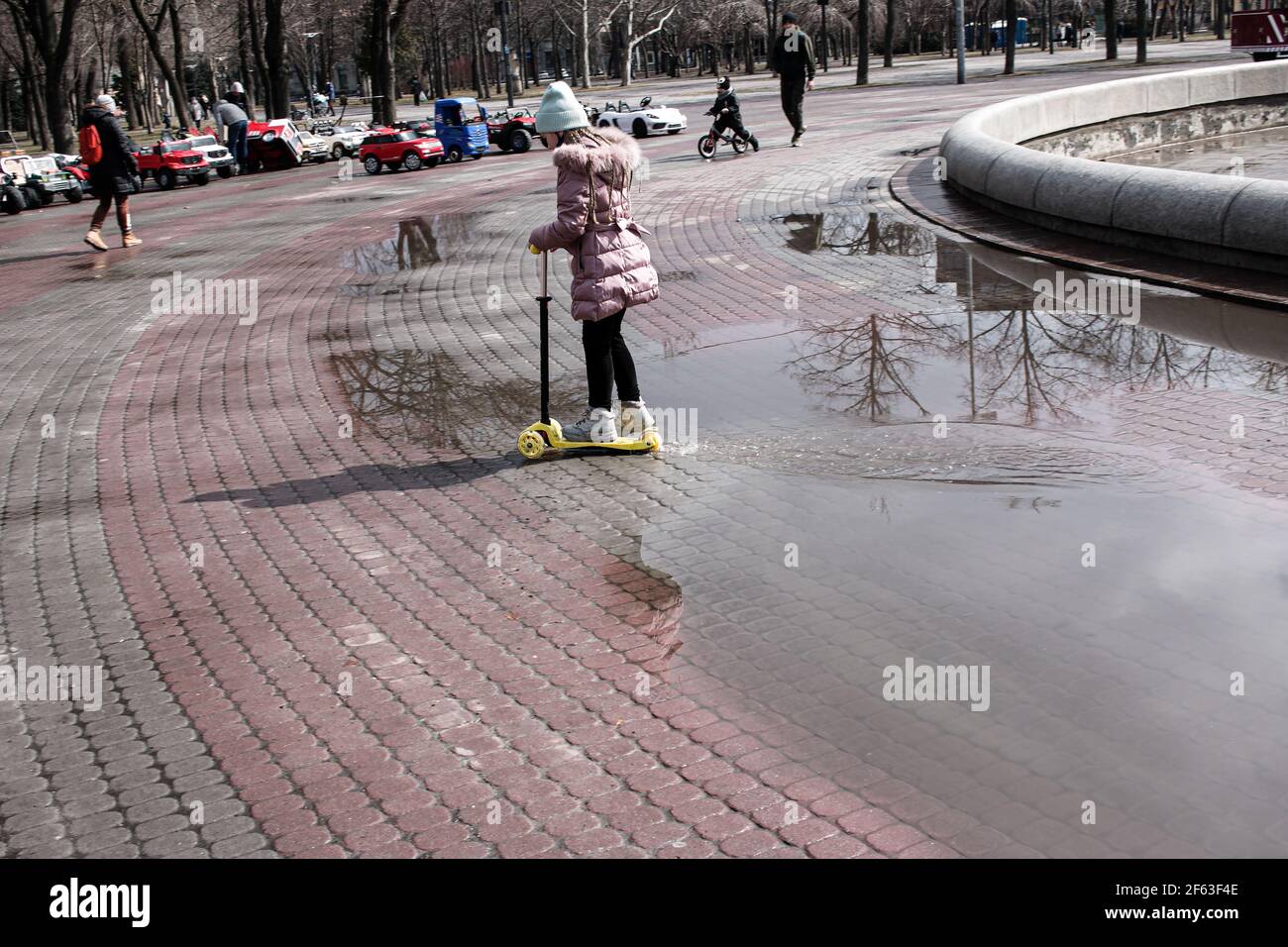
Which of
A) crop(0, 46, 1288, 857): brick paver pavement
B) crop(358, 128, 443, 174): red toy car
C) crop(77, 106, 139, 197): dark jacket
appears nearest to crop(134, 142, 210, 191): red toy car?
crop(358, 128, 443, 174): red toy car

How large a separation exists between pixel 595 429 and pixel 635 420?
0.75 feet

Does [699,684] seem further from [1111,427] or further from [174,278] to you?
[174,278]

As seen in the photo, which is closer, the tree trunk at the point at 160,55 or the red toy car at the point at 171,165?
the red toy car at the point at 171,165

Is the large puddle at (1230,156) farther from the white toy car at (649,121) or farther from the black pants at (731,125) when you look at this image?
the white toy car at (649,121)

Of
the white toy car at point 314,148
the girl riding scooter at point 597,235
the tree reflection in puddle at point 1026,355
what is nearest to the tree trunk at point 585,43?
the white toy car at point 314,148

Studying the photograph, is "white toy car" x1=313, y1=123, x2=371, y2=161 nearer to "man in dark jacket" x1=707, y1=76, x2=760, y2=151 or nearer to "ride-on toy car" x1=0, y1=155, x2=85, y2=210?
A: "ride-on toy car" x1=0, y1=155, x2=85, y2=210

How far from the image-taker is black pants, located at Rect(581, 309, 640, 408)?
7332 millimetres

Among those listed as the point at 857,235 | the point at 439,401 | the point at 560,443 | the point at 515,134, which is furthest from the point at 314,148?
the point at 560,443

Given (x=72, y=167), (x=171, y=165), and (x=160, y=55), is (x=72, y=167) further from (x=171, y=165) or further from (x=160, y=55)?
(x=160, y=55)

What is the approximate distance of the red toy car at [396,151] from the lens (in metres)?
28.7

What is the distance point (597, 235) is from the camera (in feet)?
23.5

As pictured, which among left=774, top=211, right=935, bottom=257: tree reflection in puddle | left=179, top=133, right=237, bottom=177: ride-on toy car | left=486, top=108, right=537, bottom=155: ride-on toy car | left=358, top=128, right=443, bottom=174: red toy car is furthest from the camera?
left=486, top=108, right=537, bottom=155: ride-on toy car

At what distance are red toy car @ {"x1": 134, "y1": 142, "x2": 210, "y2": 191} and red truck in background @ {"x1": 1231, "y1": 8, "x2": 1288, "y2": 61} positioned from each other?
24565 mm

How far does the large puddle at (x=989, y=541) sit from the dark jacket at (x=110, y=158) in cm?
884
